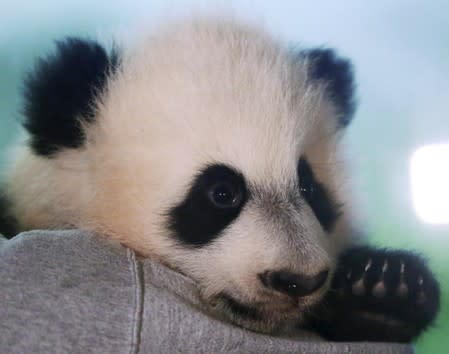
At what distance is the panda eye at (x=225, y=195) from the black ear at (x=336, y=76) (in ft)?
1.10

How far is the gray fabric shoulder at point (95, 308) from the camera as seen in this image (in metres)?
0.72

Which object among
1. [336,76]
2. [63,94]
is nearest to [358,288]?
[336,76]

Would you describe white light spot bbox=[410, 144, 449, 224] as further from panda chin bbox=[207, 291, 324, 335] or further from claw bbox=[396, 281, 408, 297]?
panda chin bbox=[207, 291, 324, 335]

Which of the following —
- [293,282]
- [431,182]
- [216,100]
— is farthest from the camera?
[431,182]

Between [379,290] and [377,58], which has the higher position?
[377,58]

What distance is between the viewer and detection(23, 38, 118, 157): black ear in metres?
1.00

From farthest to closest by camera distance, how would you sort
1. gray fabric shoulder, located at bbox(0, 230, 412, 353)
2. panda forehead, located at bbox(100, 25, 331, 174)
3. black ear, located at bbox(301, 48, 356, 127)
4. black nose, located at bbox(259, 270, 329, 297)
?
black ear, located at bbox(301, 48, 356, 127) < panda forehead, located at bbox(100, 25, 331, 174) < black nose, located at bbox(259, 270, 329, 297) < gray fabric shoulder, located at bbox(0, 230, 412, 353)

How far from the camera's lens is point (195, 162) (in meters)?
0.96

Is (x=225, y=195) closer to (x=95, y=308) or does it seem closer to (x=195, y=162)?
(x=195, y=162)

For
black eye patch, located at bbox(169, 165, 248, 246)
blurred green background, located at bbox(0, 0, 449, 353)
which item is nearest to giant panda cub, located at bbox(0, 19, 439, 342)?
black eye patch, located at bbox(169, 165, 248, 246)

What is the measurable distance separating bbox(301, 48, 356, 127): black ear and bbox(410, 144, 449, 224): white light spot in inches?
9.0

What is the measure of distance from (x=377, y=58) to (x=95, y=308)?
3.09 ft

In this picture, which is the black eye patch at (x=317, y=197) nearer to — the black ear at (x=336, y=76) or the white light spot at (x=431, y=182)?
the black ear at (x=336, y=76)

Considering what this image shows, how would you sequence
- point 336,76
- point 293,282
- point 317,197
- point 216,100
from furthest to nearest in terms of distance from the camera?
1. point 336,76
2. point 317,197
3. point 216,100
4. point 293,282
